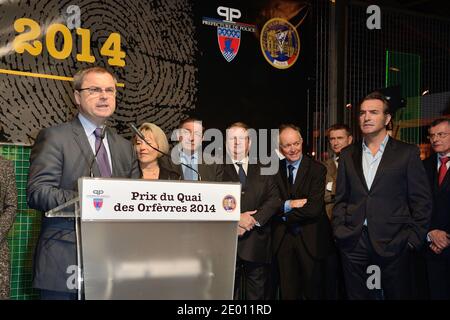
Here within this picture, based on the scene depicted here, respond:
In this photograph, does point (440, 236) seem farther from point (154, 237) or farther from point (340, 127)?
point (154, 237)

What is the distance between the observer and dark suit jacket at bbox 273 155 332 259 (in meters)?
4.26

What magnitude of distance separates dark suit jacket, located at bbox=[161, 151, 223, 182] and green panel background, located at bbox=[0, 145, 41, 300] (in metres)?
1.01

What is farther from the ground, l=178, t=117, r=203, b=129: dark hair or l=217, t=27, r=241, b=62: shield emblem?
l=217, t=27, r=241, b=62: shield emblem

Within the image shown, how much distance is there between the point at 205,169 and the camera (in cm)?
417

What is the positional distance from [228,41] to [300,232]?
68.7 inches

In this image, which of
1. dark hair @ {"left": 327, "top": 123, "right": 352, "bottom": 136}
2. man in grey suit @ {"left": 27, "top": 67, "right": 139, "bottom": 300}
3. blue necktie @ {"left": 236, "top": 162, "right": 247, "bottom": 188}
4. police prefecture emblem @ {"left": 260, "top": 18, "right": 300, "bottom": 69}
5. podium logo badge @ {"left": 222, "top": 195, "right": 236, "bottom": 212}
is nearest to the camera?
podium logo badge @ {"left": 222, "top": 195, "right": 236, "bottom": 212}

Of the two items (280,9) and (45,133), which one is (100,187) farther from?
(280,9)

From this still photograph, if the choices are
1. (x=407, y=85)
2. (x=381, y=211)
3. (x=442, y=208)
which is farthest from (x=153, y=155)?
(x=407, y=85)

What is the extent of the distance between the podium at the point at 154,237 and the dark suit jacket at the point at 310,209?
1.79 metres

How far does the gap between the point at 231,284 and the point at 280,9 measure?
10.8 feet

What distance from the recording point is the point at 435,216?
405 centimetres

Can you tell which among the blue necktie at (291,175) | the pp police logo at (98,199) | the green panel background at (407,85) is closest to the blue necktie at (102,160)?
the pp police logo at (98,199)

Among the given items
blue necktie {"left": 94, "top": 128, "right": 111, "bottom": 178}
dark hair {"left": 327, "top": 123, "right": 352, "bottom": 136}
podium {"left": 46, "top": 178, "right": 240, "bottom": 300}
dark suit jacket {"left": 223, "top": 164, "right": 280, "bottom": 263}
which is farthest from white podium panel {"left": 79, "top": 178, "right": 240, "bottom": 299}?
dark hair {"left": 327, "top": 123, "right": 352, "bottom": 136}

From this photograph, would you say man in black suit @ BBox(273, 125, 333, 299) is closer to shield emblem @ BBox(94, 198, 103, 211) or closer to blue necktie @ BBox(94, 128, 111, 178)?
blue necktie @ BBox(94, 128, 111, 178)
